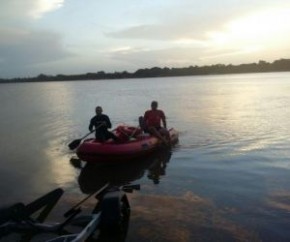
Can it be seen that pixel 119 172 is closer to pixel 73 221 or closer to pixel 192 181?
pixel 192 181

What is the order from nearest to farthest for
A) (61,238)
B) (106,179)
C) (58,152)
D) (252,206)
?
(61,238)
(252,206)
(106,179)
(58,152)

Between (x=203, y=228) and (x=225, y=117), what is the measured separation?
19.3m

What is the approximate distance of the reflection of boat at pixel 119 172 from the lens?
11.2m

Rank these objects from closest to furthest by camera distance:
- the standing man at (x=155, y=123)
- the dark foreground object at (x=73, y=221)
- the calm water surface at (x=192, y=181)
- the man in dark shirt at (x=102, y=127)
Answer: the dark foreground object at (x=73, y=221) → the calm water surface at (x=192, y=181) → the man in dark shirt at (x=102, y=127) → the standing man at (x=155, y=123)

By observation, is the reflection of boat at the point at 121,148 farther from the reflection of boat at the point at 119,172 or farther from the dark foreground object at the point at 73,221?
the dark foreground object at the point at 73,221

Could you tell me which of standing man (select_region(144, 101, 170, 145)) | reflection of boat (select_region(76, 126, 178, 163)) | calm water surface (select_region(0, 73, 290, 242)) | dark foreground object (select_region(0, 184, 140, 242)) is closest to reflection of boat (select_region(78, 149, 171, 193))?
calm water surface (select_region(0, 73, 290, 242))

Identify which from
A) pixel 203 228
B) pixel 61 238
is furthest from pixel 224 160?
pixel 61 238

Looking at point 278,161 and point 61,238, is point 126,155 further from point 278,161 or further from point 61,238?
point 61,238

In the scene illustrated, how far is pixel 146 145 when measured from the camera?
13.9 metres

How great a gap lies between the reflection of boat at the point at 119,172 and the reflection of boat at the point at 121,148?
28 cm

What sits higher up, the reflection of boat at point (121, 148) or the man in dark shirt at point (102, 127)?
the man in dark shirt at point (102, 127)

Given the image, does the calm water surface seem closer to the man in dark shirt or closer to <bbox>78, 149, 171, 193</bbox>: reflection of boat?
<bbox>78, 149, 171, 193</bbox>: reflection of boat

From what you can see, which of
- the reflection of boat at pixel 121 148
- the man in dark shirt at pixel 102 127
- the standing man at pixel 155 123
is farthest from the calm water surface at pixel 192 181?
the man in dark shirt at pixel 102 127

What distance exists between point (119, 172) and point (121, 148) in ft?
2.89
